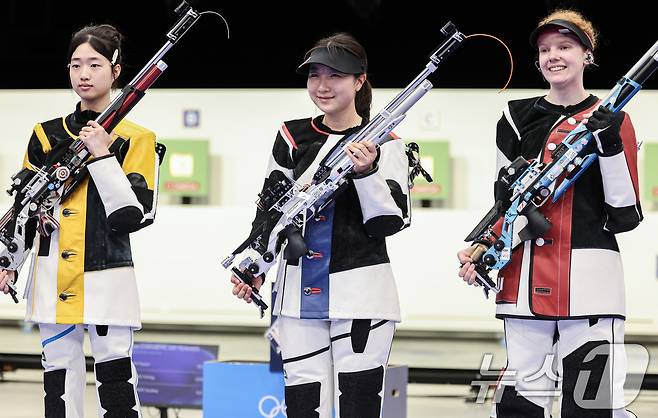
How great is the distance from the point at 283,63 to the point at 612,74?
2602 mm

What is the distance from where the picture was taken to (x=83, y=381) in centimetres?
361

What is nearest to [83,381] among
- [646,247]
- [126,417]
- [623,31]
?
[126,417]

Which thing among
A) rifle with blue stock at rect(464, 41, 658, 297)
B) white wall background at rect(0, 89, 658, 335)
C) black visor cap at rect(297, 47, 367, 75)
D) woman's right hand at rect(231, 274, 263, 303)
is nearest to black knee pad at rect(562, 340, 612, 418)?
rifle with blue stock at rect(464, 41, 658, 297)

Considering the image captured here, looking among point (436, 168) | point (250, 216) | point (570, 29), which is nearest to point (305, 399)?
point (570, 29)

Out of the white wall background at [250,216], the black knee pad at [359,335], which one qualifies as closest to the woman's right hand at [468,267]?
the black knee pad at [359,335]

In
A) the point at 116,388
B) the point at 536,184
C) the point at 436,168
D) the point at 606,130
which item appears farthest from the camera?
the point at 436,168

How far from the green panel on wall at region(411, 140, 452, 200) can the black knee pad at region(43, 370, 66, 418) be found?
5.78 metres

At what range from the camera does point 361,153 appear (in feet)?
10.6

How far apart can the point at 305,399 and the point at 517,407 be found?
640 millimetres

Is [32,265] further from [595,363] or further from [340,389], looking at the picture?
[595,363]

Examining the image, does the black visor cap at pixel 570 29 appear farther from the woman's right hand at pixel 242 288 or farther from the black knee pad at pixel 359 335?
the woman's right hand at pixel 242 288

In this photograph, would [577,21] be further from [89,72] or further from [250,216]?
[250,216]

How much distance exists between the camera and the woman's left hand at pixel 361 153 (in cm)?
324

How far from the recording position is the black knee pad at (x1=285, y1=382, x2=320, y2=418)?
3.33m
